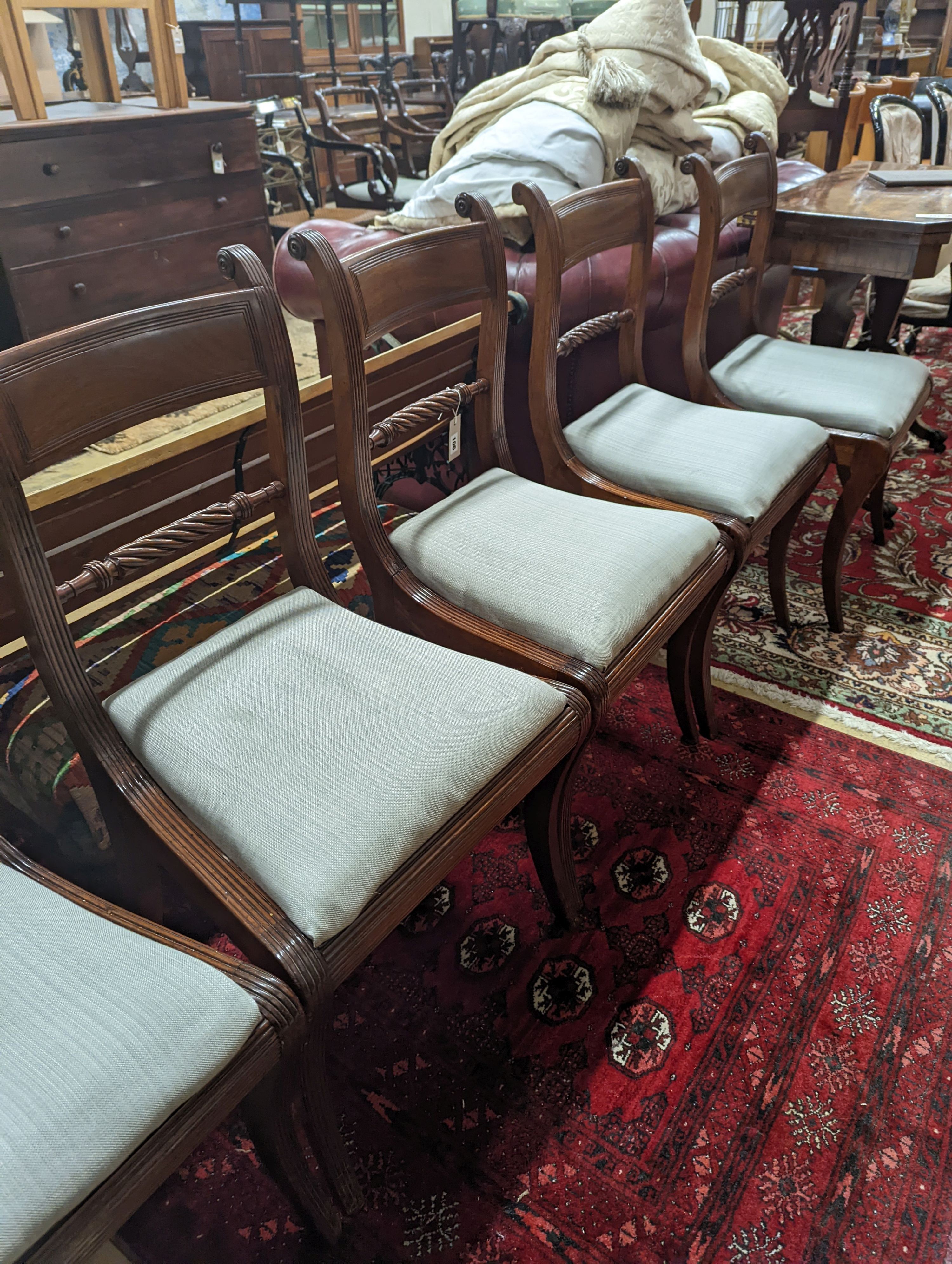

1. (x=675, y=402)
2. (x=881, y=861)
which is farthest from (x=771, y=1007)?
(x=675, y=402)

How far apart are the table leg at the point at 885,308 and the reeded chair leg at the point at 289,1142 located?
6.78 ft

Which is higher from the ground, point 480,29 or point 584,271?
point 480,29

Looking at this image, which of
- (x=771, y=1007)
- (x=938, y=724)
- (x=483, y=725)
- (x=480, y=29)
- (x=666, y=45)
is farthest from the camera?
(x=480, y=29)

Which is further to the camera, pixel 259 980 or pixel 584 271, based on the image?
pixel 584 271

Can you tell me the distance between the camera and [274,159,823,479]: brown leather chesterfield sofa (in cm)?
159

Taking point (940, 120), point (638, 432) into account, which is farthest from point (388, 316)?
point (940, 120)

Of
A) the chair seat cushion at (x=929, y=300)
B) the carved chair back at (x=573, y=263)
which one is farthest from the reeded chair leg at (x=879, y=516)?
the chair seat cushion at (x=929, y=300)

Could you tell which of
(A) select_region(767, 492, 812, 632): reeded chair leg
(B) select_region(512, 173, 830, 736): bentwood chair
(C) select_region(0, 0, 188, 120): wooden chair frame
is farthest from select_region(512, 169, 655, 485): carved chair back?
(C) select_region(0, 0, 188, 120): wooden chair frame

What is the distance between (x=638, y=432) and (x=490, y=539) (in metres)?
0.46

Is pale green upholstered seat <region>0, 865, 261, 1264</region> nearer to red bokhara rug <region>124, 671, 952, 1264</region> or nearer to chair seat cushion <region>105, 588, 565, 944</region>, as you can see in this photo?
chair seat cushion <region>105, 588, 565, 944</region>

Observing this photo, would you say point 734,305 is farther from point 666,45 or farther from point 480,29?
point 480,29

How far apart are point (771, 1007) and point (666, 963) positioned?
14cm

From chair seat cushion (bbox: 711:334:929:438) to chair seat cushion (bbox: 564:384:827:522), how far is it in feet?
0.34

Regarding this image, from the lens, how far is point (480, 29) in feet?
20.4
